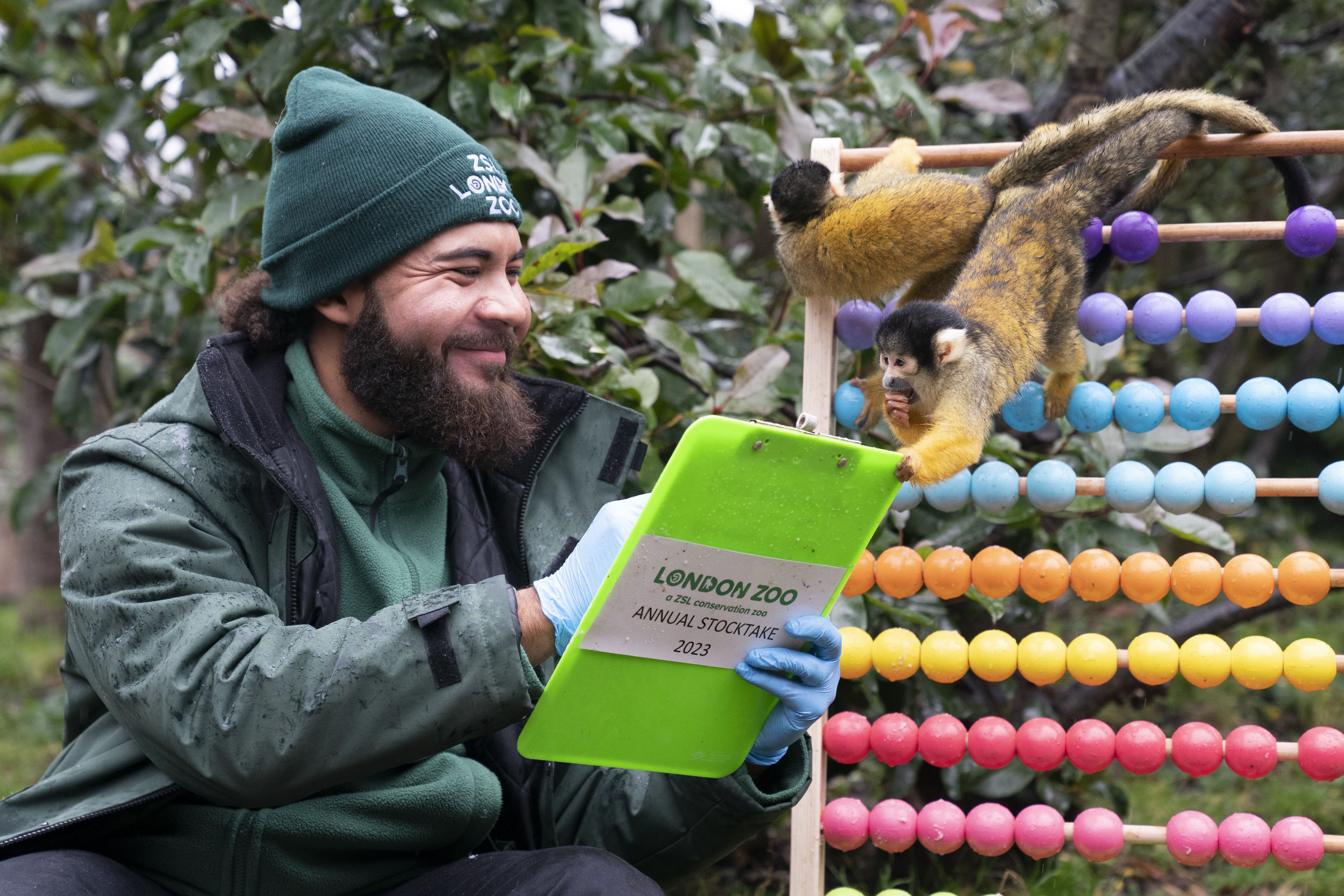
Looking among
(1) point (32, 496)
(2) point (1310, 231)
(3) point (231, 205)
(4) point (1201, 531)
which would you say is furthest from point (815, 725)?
(1) point (32, 496)

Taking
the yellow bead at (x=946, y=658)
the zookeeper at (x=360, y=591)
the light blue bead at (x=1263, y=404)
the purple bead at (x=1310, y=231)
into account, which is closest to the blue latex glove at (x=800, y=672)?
the zookeeper at (x=360, y=591)

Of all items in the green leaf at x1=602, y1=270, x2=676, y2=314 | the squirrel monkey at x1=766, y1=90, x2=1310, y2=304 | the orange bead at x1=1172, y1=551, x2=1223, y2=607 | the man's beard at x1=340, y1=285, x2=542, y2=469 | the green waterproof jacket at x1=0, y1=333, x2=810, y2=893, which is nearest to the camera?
the green waterproof jacket at x1=0, y1=333, x2=810, y2=893

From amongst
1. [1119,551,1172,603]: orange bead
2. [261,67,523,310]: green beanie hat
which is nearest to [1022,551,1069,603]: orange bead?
[1119,551,1172,603]: orange bead

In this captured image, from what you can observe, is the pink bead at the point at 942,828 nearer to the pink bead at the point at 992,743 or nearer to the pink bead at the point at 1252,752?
the pink bead at the point at 992,743

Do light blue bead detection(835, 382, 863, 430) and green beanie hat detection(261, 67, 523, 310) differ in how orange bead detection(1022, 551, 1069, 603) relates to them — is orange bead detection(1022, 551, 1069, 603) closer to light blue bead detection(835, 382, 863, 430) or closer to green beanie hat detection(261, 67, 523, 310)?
light blue bead detection(835, 382, 863, 430)

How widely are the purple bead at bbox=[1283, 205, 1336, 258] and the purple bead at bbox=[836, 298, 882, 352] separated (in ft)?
2.65

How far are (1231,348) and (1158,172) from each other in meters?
2.98

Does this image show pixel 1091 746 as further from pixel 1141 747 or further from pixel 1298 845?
pixel 1298 845

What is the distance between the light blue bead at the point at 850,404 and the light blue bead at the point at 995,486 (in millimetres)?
255

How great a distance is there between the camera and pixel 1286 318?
2.10 meters

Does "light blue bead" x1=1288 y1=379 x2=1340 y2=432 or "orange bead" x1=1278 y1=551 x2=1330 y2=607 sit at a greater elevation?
"light blue bead" x1=1288 y1=379 x2=1340 y2=432

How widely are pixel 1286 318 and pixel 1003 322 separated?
2.25ft

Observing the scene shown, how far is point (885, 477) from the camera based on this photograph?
61.8 inches

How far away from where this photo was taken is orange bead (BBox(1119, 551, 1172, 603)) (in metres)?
2.13
